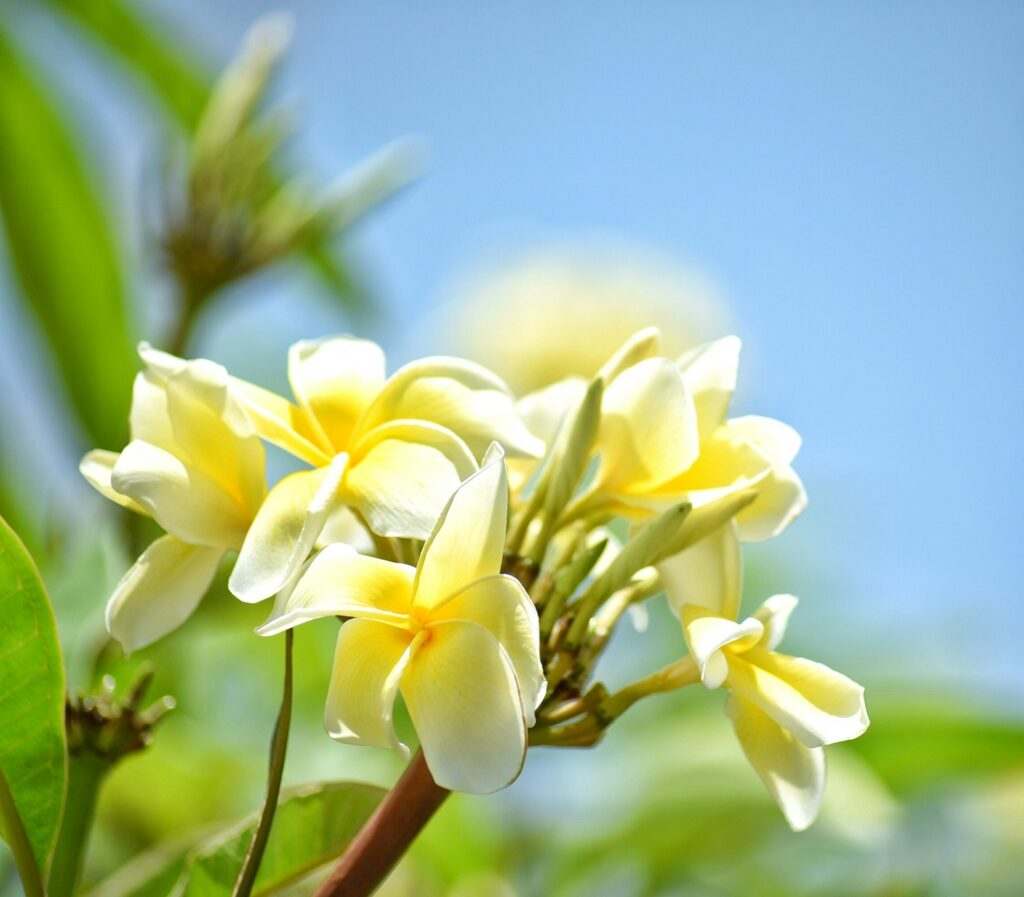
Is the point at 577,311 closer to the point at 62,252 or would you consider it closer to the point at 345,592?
the point at 62,252

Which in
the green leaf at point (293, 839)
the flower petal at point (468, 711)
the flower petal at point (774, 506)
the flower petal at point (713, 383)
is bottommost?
the green leaf at point (293, 839)

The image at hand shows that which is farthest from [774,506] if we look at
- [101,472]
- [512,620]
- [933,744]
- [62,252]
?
[62,252]

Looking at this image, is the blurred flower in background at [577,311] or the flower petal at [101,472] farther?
the blurred flower in background at [577,311]

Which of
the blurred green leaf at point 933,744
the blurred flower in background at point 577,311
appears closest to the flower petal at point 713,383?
the blurred green leaf at point 933,744

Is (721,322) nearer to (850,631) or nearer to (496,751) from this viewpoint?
(850,631)

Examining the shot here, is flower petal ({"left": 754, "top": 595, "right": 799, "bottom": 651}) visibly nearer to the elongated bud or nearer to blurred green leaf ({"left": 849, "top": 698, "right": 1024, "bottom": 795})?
the elongated bud

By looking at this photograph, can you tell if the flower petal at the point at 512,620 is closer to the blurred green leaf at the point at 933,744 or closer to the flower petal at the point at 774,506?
the flower petal at the point at 774,506

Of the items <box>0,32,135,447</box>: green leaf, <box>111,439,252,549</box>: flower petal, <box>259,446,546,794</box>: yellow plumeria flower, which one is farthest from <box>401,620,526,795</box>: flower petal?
<box>0,32,135,447</box>: green leaf
